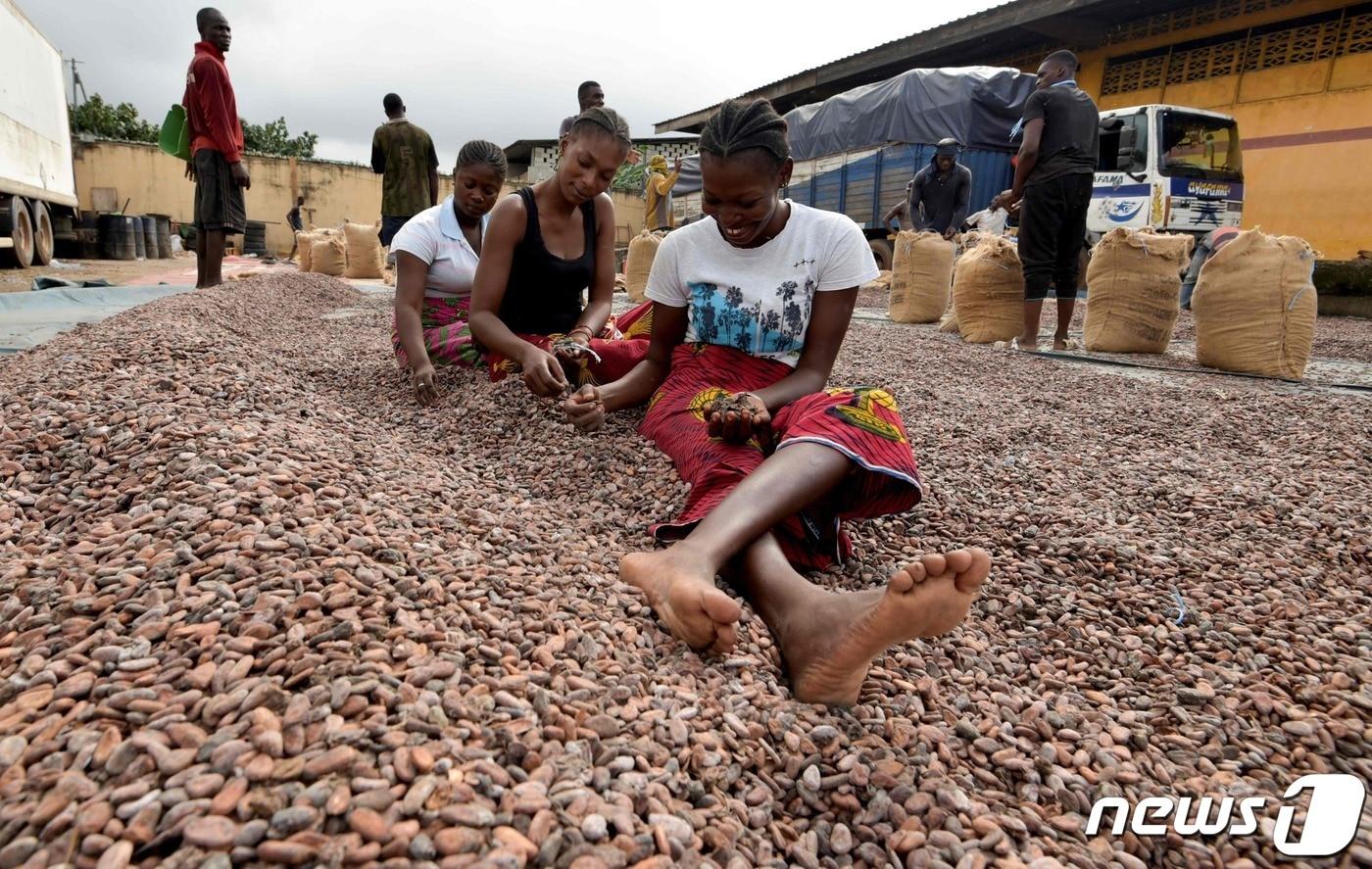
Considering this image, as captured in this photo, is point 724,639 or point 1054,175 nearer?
point 724,639

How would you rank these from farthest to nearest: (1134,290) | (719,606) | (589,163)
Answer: (1134,290)
(589,163)
(719,606)

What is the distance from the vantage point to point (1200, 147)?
7703 mm

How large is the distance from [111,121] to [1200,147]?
27.9 metres

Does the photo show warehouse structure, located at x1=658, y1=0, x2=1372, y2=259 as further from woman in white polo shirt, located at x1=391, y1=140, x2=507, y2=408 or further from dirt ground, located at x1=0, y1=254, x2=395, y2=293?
dirt ground, located at x1=0, y1=254, x2=395, y2=293

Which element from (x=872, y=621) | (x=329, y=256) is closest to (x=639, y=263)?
(x=329, y=256)

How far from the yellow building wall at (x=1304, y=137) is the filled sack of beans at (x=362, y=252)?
378 inches

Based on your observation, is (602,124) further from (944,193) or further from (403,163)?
(944,193)

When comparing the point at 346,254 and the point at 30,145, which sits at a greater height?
the point at 30,145

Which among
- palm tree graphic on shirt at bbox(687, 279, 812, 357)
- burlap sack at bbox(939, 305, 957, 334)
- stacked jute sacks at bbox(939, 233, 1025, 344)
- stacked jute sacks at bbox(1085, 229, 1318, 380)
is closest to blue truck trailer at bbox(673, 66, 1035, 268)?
burlap sack at bbox(939, 305, 957, 334)

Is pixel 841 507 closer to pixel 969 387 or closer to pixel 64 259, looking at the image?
pixel 969 387

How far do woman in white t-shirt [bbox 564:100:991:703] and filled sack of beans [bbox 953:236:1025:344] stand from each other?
332 cm

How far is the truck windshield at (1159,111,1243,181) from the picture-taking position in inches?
291

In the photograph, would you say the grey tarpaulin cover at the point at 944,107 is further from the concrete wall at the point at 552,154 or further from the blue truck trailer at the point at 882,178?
the concrete wall at the point at 552,154

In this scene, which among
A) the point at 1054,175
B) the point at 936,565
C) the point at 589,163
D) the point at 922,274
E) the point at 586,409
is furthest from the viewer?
the point at 922,274
